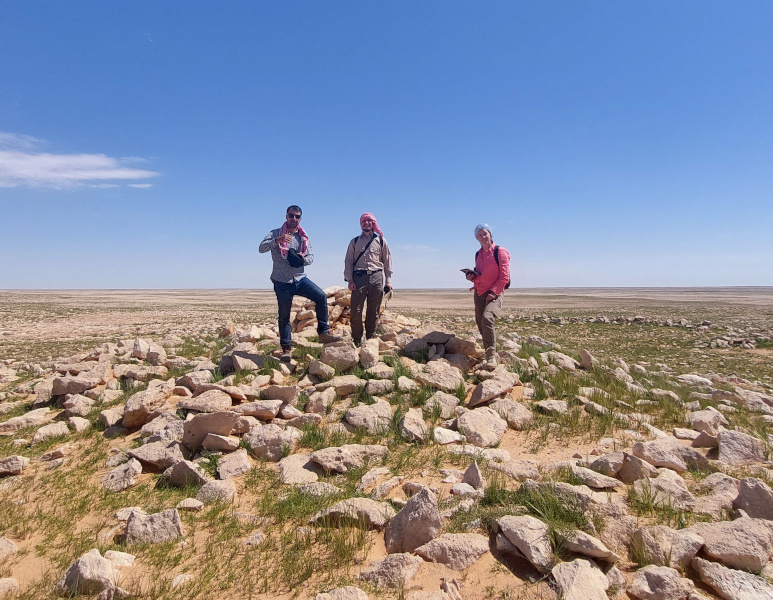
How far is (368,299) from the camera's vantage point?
896 cm

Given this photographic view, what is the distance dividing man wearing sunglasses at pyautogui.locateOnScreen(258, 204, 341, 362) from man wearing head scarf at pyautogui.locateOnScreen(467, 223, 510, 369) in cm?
297

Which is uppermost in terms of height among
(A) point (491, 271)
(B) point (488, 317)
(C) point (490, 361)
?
(A) point (491, 271)

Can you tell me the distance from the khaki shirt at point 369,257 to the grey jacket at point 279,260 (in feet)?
2.90

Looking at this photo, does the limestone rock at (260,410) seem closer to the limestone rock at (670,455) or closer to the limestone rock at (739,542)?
the limestone rock at (670,455)

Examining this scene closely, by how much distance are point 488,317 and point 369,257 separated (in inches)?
96.4

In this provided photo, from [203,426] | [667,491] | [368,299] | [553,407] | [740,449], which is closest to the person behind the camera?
[667,491]

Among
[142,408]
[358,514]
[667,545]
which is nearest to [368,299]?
[142,408]

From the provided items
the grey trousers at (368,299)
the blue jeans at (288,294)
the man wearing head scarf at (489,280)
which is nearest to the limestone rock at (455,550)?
the man wearing head scarf at (489,280)

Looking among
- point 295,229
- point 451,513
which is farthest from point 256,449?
point 295,229

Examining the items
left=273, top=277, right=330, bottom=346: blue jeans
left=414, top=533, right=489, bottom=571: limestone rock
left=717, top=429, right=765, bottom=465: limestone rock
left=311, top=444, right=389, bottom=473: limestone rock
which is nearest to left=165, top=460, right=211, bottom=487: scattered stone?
left=311, top=444, right=389, bottom=473: limestone rock

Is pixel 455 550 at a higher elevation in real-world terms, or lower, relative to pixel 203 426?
lower

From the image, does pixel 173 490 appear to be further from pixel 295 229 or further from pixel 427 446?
pixel 295 229

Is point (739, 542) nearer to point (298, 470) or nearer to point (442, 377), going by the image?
point (298, 470)

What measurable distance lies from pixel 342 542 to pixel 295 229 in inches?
221
